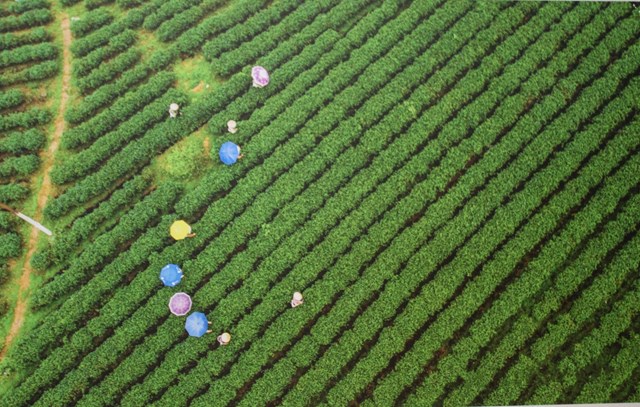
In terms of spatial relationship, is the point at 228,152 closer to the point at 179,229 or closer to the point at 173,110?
the point at 173,110

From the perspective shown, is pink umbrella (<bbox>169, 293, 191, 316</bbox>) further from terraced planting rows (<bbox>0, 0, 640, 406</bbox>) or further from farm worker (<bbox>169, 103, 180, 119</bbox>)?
farm worker (<bbox>169, 103, 180, 119</bbox>)

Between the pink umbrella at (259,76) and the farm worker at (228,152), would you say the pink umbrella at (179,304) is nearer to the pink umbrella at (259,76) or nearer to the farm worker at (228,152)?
the farm worker at (228,152)

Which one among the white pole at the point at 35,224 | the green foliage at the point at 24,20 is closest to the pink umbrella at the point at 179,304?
the white pole at the point at 35,224

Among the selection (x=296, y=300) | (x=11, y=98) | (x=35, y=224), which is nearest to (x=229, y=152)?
(x=296, y=300)

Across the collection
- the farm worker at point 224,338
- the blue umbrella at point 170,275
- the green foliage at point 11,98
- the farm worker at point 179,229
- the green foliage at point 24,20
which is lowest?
the farm worker at point 224,338

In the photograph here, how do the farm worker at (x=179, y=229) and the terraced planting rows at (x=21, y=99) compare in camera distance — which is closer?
the farm worker at (x=179, y=229)

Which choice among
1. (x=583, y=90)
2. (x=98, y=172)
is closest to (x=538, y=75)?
(x=583, y=90)
